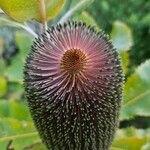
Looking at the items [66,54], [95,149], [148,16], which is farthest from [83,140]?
[148,16]

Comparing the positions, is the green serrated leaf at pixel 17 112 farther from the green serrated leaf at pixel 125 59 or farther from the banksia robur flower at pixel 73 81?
the banksia robur flower at pixel 73 81

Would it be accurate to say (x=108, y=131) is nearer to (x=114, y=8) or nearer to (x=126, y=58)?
(x=126, y=58)

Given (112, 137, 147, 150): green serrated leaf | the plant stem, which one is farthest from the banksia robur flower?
(112, 137, 147, 150): green serrated leaf

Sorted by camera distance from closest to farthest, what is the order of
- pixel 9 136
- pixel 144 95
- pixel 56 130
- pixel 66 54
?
pixel 66 54, pixel 56 130, pixel 9 136, pixel 144 95

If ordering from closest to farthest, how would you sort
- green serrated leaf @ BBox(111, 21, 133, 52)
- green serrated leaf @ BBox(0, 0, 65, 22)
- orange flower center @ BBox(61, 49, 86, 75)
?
orange flower center @ BBox(61, 49, 86, 75)
green serrated leaf @ BBox(0, 0, 65, 22)
green serrated leaf @ BBox(111, 21, 133, 52)

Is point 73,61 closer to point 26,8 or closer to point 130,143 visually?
point 26,8

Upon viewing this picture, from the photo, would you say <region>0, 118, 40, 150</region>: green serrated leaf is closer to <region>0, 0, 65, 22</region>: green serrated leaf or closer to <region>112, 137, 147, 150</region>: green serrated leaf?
<region>112, 137, 147, 150</region>: green serrated leaf
